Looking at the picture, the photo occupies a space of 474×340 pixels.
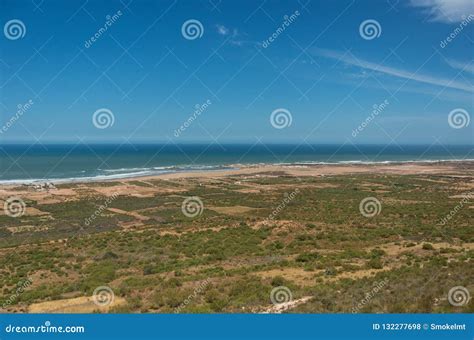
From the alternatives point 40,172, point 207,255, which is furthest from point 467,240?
point 40,172

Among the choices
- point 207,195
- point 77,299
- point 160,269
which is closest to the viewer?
point 77,299

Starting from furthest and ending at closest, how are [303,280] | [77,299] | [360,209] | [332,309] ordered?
[360,209], [303,280], [77,299], [332,309]

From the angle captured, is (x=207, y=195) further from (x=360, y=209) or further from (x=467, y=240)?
(x=467, y=240)

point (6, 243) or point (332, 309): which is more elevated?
point (6, 243)

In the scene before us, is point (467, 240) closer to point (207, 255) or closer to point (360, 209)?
point (207, 255)

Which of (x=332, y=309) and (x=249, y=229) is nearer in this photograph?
(x=332, y=309)

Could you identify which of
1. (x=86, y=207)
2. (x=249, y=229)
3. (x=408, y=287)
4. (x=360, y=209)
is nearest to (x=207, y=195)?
(x=86, y=207)

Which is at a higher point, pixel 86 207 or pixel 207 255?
pixel 86 207

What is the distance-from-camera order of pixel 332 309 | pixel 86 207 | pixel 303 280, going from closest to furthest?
pixel 332 309 < pixel 303 280 < pixel 86 207

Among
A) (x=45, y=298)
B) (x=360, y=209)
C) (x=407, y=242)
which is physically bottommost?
(x=45, y=298)
